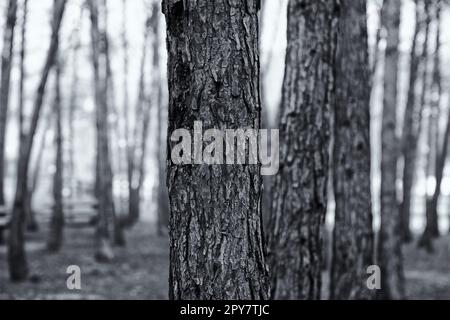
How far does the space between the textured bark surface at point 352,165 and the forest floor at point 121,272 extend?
3.47 m

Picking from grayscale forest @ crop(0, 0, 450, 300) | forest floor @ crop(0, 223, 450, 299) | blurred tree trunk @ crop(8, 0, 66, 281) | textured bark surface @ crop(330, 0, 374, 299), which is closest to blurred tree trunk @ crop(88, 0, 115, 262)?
grayscale forest @ crop(0, 0, 450, 300)

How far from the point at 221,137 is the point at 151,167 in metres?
53.4

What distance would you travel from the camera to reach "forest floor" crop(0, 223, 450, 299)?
→ 10117 mm

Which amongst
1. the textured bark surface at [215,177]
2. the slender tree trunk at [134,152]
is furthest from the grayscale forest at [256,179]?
the slender tree trunk at [134,152]

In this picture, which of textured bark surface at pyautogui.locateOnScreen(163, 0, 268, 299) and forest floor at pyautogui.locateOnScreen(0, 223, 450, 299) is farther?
forest floor at pyautogui.locateOnScreen(0, 223, 450, 299)

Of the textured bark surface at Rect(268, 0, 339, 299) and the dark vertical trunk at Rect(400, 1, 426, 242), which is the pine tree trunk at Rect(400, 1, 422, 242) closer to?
the dark vertical trunk at Rect(400, 1, 426, 242)

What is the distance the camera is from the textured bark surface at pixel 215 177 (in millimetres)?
3311

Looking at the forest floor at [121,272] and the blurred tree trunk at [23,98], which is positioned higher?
the blurred tree trunk at [23,98]

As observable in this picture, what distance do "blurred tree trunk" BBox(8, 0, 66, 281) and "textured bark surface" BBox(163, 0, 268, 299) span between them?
8.02 m

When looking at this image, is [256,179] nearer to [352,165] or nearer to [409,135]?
[352,165]

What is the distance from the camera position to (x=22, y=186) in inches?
425

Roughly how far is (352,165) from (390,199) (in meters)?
2.80
